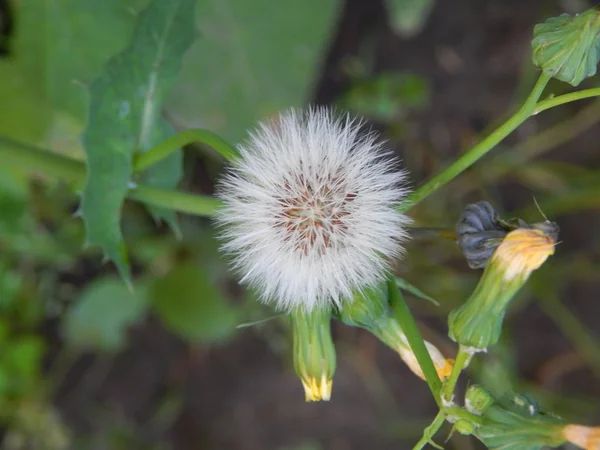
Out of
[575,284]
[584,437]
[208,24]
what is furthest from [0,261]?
[575,284]

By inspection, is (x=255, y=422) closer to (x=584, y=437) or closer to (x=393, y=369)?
(x=393, y=369)

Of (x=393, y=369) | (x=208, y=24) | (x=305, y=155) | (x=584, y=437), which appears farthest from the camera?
(x=393, y=369)

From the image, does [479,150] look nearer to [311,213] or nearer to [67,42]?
[311,213]

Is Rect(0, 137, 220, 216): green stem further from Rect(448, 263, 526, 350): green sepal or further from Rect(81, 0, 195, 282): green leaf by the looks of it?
Rect(448, 263, 526, 350): green sepal

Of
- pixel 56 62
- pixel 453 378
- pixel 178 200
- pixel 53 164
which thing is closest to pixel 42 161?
pixel 53 164

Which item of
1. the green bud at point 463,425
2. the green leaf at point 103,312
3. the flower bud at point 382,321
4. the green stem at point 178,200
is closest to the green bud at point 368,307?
the flower bud at point 382,321

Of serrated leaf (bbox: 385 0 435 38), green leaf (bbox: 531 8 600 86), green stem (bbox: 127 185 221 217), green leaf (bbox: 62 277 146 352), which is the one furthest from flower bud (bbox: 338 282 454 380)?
green leaf (bbox: 62 277 146 352)
